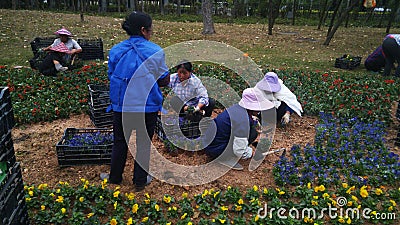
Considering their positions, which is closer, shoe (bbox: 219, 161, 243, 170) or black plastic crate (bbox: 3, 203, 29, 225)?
black plastic crate (bbox: 3, 203, 29, 225)

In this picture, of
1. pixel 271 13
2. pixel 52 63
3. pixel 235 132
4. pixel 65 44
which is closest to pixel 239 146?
pixel 235 132

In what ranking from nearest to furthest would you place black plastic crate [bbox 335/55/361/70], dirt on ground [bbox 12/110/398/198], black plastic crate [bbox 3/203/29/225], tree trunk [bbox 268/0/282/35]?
1. black plastic crate [bbox 3/203/29/225]
2. dirt on ground [bbox 12/110/398/198]
3. black plastic crate [bbox 335/55/361/70]
4. tree trunk [bbox 268/0/282/35]

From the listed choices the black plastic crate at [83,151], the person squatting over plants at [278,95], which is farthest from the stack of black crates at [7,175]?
the person squatting over plants at [278,95]

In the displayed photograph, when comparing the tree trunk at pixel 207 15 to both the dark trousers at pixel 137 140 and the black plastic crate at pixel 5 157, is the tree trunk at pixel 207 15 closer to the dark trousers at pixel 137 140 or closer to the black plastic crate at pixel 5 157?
the dark trousers at pixel 137 140

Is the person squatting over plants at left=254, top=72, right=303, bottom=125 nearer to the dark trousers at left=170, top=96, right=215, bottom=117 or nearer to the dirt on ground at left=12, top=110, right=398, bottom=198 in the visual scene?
the dirt on ground at left=12, top=110, right=398, bottom=198

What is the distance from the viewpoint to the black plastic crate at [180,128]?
431cm

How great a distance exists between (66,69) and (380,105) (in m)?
6.18

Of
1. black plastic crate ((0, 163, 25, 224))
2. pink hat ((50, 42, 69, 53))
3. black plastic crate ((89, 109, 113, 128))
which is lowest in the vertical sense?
black plastic crate ((89, 109, 113, 128))

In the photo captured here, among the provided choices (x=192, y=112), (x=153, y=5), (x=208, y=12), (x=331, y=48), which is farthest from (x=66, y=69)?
(x=153, y=5)

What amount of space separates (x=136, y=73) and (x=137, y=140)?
0.70 meters

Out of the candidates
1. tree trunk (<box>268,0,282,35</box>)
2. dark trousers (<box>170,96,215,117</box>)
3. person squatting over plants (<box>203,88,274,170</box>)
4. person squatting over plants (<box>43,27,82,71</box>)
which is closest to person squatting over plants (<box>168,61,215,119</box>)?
dark trousers (<box>170,96,215,117</box>)

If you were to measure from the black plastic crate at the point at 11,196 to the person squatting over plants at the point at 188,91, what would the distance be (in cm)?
220

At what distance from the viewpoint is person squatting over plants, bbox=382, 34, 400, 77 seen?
7613 millimetres

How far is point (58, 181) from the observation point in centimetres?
364
